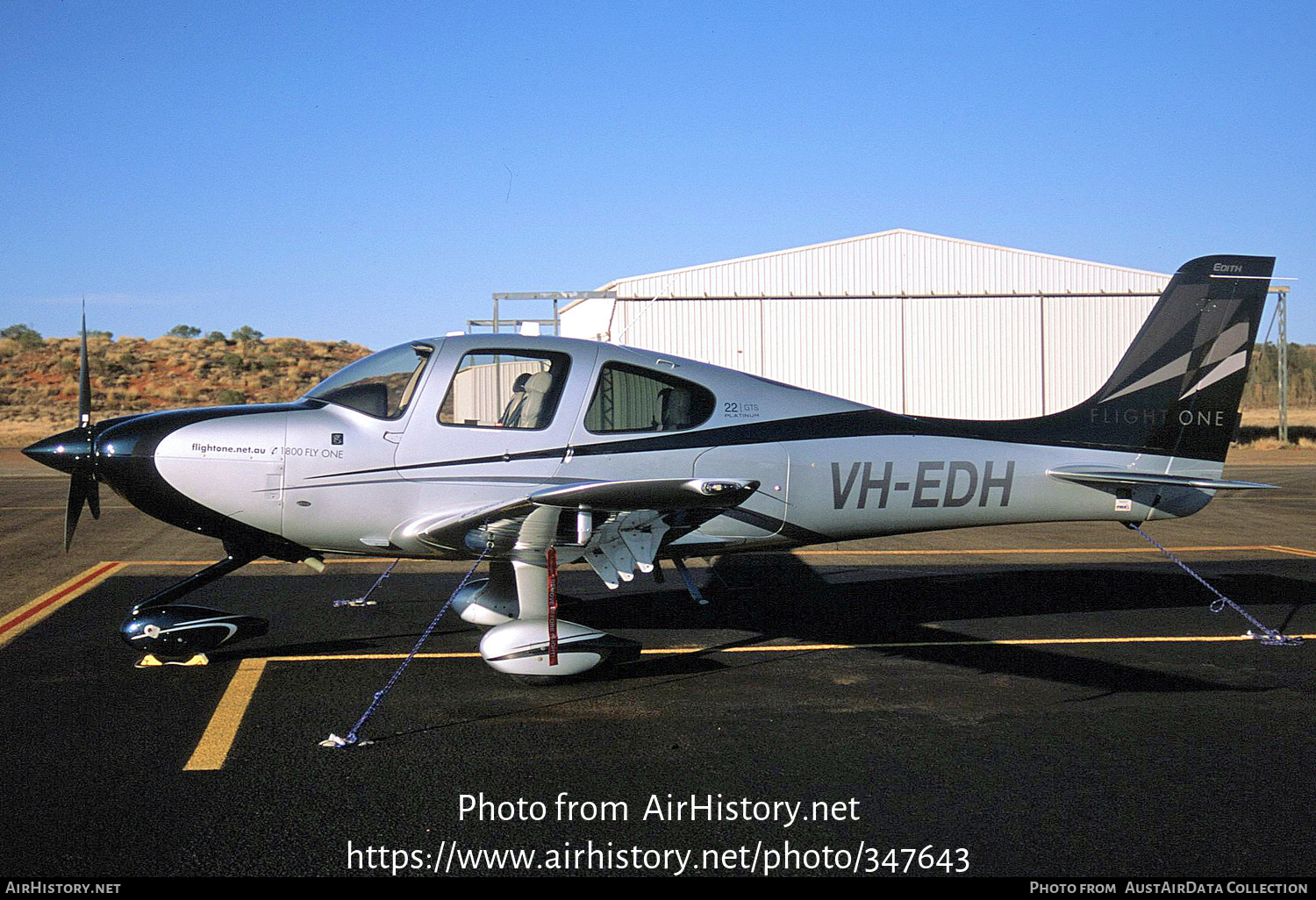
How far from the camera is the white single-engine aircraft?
6645 mm

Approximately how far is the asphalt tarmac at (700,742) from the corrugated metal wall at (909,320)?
68.1 feet

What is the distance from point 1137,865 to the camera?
385 centimetres

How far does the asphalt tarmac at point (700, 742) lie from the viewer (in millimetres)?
4031

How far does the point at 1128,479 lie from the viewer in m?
7.85

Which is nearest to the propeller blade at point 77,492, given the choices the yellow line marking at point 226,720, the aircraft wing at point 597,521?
the yellow line marking at point 226,720

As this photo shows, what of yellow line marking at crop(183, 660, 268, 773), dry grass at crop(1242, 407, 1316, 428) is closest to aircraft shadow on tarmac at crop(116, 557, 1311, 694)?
yellow line marking at crop(183, 660, 268, 773)

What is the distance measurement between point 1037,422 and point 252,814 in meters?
6.59

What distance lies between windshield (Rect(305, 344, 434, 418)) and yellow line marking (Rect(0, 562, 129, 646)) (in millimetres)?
3380

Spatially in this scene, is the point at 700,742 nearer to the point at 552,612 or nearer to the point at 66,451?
the point at 552,612

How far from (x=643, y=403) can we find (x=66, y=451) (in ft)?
12.9

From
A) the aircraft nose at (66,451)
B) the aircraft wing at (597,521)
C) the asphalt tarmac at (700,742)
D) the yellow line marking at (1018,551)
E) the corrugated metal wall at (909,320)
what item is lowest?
the yellow line marking at (1018,551)

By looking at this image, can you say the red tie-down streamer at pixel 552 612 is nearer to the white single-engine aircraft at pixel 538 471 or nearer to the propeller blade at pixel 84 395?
the white single-engine aircraft at pixel 538 471

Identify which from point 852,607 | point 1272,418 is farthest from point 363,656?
point 1272,418

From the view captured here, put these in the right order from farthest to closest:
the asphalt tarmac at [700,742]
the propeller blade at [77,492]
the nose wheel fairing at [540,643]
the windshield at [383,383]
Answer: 1. the windshield at [383,383]
2. the propeller blade at [77,492]
3. the nose wheel fairing at [540,643]
4. the asphalt tarmac at [700,742]
